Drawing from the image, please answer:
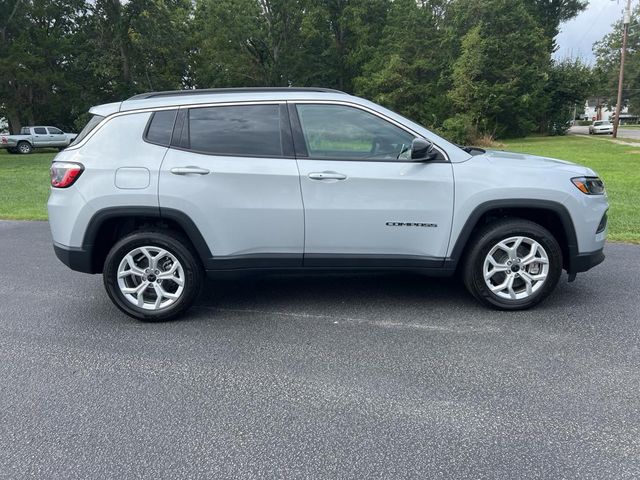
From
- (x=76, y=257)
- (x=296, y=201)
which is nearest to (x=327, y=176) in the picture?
(x=296, y=201)

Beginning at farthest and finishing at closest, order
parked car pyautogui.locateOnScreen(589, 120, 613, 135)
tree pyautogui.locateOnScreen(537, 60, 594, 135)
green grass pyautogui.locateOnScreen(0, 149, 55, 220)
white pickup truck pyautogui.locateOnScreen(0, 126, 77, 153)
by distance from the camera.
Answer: tree pyautogui.locateOnScreen(537, 60, 594, 135) → parked car pyautogui.locateOnScreen(589, 120, 613, 135) → white pickup truck pyautogui.locateOnScreen(0, 126, 77, 153) → green grass pyautogui.locateOnScreen(0, 149, 55, 220)

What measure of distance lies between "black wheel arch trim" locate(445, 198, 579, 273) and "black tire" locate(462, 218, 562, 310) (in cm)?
11

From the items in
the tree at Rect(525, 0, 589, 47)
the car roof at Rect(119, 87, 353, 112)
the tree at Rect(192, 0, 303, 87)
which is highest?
the tree at Rect(525, 0, 589, 47)

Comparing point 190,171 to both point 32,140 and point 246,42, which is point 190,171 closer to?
point 32,140

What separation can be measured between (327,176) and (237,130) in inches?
33.6

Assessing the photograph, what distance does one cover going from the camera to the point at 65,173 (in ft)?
13.5

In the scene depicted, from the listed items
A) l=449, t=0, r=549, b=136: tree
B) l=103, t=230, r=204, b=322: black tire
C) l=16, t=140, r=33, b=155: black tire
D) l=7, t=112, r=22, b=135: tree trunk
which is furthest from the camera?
l=449, t=0, r=549, b=136: tree

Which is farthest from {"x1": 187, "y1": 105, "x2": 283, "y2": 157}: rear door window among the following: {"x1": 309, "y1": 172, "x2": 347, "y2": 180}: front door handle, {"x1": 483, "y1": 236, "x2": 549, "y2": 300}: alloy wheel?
{"x1": 483, "y1": 236, "x2": 549, "y2": 300}: alloy wheel

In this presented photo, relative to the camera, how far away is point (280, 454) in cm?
258

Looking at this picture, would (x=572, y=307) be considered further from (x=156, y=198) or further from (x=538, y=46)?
(x=538, y=46)

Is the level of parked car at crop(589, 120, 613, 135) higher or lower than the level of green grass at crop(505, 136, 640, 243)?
higher

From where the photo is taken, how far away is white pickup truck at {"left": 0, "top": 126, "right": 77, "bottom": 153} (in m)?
30.2

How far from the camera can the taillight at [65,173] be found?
411cm

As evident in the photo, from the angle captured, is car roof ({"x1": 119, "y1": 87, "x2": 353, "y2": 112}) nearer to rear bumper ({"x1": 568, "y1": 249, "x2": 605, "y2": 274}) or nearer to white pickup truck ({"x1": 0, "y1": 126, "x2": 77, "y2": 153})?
rear bumper ({"x1": 568, "y1": 249, "x2": 605, "y2": 274})
